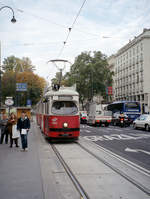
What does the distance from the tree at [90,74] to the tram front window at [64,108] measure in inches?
1914

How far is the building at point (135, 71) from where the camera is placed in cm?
5975

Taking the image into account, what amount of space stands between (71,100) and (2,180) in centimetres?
840

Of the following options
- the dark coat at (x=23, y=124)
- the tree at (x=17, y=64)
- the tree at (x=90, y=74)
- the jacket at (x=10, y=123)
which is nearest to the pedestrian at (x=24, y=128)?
the dark coat at (x=23, y=124)

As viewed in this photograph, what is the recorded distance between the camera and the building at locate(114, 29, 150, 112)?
5975cm

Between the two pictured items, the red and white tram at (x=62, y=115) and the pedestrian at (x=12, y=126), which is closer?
the pedestrian at (x=12, y=126)

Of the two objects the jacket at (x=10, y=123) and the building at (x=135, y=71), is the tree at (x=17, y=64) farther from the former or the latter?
the jacket at (x=10, y=123)

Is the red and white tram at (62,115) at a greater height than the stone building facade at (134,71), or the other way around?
the stone building facade at (134,71)

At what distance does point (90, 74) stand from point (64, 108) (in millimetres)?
50405

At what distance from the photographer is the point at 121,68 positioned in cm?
7550

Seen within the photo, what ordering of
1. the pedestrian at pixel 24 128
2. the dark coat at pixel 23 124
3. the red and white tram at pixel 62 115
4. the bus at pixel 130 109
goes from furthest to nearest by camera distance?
the bus at pixel 130 109 → the red and white tram at pixel 62 115 → the dark coat at pixel 23 124 → the pedestrian at pixel 24 128

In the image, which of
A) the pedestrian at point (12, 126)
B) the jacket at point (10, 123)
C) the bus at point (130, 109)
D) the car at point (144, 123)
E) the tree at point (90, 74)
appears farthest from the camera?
the tree at point (90, 74)

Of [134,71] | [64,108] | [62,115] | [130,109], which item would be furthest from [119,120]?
[134,71]

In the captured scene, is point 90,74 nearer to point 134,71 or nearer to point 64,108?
point 134,71

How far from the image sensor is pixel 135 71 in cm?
6538
